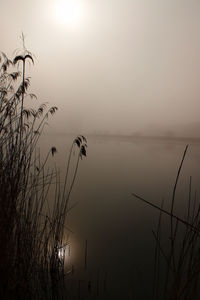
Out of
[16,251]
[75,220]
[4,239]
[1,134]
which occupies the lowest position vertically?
[75,220]

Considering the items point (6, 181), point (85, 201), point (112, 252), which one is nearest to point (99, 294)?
point (112, 252)

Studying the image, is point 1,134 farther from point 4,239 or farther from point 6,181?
point 4,239

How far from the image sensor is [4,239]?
1.15 m

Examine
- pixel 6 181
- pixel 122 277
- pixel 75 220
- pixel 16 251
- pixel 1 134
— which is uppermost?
pixel 1 134

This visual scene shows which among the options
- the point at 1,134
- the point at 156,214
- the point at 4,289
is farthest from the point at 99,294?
the point at 156,214

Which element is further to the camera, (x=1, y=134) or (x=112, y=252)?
(x=112, y=252)

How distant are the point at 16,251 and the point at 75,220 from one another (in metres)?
2.98

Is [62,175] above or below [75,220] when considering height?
above

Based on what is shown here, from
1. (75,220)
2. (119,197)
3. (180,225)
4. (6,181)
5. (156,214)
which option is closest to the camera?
(6,181)

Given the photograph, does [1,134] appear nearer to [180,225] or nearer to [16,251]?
[16,251]

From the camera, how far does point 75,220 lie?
432 centimetres

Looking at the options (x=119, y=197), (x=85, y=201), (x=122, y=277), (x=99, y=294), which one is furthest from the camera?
(x=119, y=197)

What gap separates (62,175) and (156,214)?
13.7 feet

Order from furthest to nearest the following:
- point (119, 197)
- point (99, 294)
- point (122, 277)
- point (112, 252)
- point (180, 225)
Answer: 1. point (119, 197)
2. point (180, 225)
3. point (112, 252)
4. point (122, 277)
5. point (99, 294)
